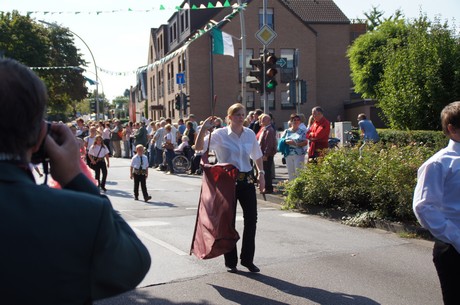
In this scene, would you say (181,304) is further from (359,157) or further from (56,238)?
(359,157)

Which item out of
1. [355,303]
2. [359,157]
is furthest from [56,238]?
[359,157]

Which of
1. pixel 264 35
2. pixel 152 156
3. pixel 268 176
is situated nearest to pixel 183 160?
pixel 152 156

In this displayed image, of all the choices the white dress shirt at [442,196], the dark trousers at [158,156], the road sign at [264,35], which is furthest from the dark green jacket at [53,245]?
the dark trousers at [158,156]

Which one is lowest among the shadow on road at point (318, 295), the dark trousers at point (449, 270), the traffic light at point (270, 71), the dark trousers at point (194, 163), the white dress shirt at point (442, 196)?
the shadow on road at point (318, 295)

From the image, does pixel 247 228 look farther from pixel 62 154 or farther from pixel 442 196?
pixel 62 154

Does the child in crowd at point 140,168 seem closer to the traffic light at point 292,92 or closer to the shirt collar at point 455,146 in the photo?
the traffic light at point 292,92

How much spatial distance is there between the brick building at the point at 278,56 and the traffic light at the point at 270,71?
2455 cm

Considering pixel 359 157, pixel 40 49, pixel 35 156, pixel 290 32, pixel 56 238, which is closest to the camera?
pixel 56 238

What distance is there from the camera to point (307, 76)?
4453 centimetres

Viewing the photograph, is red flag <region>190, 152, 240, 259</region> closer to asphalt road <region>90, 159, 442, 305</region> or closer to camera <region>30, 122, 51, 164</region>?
asphalt road <region>90, 159, 442, 305</region>

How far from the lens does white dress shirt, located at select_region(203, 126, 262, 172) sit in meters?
6.55

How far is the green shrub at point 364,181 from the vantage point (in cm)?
909

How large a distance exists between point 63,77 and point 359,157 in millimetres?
51050

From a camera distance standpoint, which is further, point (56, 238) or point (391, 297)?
point (391, 297)
